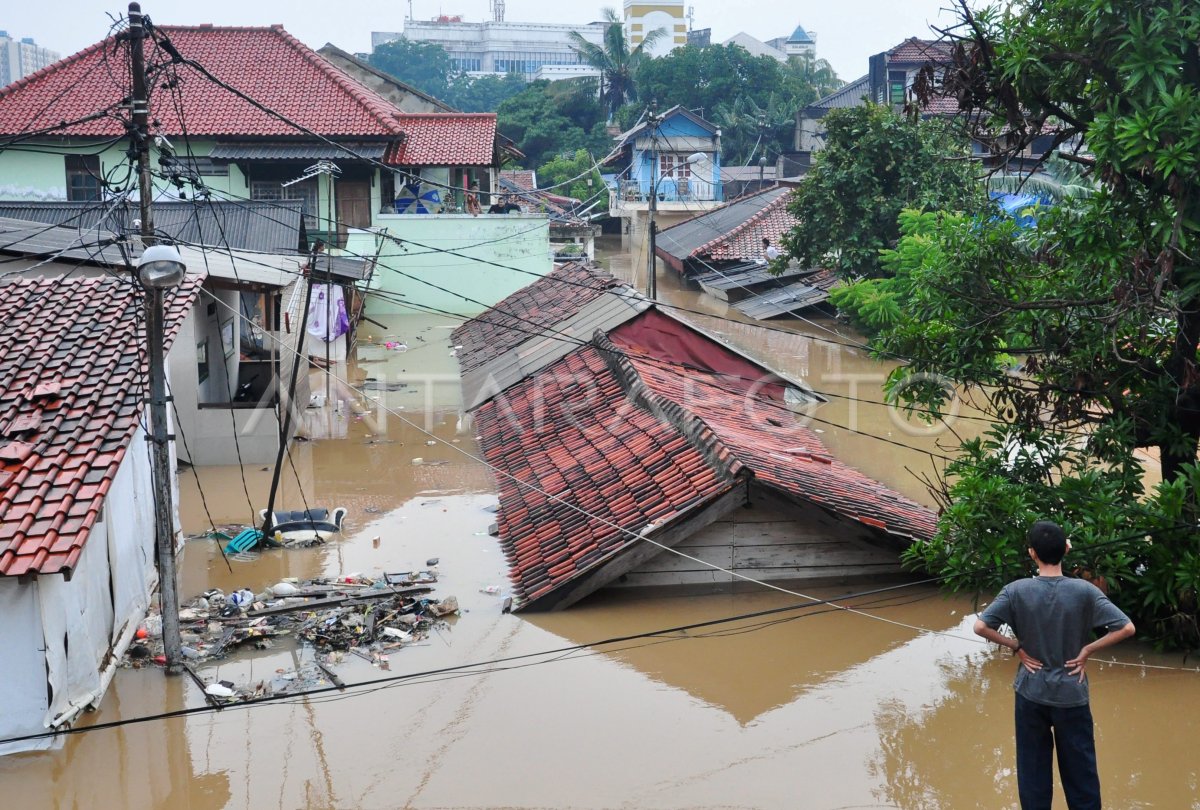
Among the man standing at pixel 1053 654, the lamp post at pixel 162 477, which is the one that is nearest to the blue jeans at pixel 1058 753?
the man standing at pixel 1053 654

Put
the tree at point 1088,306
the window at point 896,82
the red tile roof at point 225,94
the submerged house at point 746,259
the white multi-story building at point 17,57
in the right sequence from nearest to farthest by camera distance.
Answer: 1. the tree at point 1088,306
2. the submerged house at point 746,259
3. the red tile roof at point 225,94
4. the window at point 896,82
5. the white multi-story building at point 17,57

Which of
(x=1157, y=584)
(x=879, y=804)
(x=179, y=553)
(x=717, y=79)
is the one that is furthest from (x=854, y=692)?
(x=717, y=79)

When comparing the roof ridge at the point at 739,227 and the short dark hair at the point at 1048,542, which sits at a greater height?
the roof ridge at the point at 739,227

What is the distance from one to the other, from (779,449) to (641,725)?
530 cm

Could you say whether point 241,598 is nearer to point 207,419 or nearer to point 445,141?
point 207,419

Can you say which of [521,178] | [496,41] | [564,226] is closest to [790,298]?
[564,226]

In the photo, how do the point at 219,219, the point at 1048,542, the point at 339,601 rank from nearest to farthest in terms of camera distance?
the point at 1048,542 → the point at 339,601 → the point at 219,219

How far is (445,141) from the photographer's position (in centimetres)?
3566

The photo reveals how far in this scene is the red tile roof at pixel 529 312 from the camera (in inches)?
845

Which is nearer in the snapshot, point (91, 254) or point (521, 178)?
point (91, 254)

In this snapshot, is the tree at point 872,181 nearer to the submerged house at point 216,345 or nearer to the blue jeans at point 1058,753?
the submerged house at point 216,345

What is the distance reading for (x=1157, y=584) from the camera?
8.31m

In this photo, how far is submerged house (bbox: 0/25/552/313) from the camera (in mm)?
31734

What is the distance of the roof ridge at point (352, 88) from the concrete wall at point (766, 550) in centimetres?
2449
